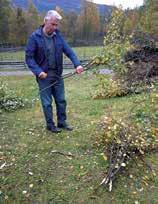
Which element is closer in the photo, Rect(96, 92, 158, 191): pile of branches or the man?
Rect(96, 92, 158, 191): pile of branches

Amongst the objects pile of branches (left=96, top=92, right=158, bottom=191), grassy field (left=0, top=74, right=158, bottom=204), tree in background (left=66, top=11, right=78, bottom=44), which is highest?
pile of branches (left=96, top=92, right=158, bottom=191)

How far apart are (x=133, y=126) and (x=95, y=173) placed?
124 centimetres

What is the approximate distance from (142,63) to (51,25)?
5.32 m

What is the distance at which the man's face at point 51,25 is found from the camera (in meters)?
5.72

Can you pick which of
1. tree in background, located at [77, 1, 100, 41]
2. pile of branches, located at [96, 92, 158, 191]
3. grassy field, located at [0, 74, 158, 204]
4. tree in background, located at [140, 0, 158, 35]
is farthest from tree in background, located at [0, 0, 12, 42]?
pile of branches, located at [96, 92, 158, 191]

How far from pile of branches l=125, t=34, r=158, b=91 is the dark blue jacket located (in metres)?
3.00

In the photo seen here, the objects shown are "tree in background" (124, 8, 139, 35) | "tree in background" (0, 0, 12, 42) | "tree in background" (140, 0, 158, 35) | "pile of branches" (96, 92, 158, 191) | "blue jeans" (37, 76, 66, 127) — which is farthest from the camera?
"tree in background" (0, 0, 12, 42)

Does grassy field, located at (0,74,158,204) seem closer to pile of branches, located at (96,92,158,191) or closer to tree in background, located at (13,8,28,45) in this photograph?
pile of branches, located at (96,92,158,191)

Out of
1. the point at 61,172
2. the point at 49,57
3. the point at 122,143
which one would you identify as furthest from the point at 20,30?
the point at 61,172

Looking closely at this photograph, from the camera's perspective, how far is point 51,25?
18.9ft

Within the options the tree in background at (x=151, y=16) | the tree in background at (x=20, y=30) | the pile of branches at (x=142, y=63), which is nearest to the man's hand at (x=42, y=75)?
the pile of branches at (x=142, y=63)

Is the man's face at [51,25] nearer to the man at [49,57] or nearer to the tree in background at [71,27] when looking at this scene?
the man at [49,57]

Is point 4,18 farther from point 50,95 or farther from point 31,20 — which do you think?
point 50,95

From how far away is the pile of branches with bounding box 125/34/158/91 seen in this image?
9750 millimetres
